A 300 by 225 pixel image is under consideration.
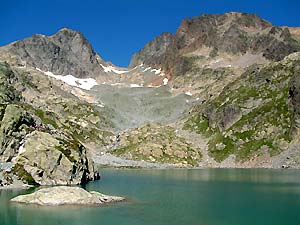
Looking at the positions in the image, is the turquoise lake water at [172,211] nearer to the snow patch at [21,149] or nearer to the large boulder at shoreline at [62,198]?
the large boulder at shoreline at [62,198]

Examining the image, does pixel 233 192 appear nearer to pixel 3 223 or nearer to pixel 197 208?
pixel 197 208

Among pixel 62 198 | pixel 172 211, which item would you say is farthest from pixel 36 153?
pixel 172 211

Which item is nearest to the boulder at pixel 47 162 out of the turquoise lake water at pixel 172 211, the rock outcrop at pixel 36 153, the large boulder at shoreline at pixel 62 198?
the rock outcrop at pixel 36 153

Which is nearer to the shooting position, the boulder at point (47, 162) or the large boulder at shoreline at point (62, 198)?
the large boulder at shoreline at point (62, 198)

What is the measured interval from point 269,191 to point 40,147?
48.7m

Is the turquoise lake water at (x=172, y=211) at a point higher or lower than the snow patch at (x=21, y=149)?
lower

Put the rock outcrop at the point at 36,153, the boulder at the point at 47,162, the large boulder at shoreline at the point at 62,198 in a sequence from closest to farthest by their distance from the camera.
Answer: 1. the large boulder at shoreline at the point at 62,198
2. the boulder at the point at 47,162
3. the rock outcrop at the point at 36,153

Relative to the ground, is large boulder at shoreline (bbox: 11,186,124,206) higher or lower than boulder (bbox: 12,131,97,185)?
lower

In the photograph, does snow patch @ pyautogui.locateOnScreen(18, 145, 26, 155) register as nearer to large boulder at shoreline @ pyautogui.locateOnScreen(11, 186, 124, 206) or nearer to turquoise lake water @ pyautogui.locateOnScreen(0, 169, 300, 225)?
turquoise lake water @ pyautogui.locateOnScreen(0, 169, 300, 225)

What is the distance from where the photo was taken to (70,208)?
5675 centimetres

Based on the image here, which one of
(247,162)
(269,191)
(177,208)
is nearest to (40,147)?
(177,208)

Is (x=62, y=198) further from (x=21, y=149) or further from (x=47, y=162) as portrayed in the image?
(x=21, y=149)

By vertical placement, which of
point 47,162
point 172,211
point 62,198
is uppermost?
point 47,162

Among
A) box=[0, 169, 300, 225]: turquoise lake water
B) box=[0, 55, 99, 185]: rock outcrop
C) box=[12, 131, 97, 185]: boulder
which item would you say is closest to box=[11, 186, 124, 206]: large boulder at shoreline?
box=[0, 169, 300, 225]: turquoise lake water
